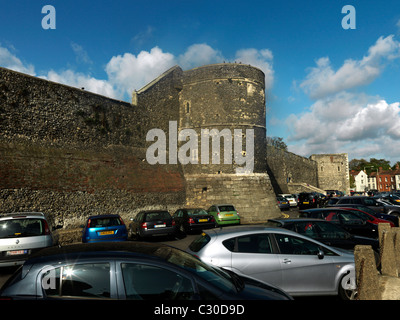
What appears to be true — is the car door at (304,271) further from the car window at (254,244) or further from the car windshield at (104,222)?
the car windshield at (104,222)

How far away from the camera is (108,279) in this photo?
3.14m

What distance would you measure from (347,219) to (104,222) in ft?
29.3

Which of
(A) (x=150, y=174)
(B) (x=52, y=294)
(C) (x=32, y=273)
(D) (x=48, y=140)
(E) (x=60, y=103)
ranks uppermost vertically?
(E) (x=60, y=103)

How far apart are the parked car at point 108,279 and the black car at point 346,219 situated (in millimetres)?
8295

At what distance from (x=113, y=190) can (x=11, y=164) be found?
6009 mm

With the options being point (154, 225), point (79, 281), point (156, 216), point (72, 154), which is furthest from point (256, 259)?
point (72, 154)

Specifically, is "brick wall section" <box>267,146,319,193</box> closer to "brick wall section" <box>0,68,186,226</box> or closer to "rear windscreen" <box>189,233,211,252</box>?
"brick wall section" <box>0,68,186,226</box>

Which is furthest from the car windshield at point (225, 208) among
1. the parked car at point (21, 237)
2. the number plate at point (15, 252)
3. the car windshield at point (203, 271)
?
the car windshield at point (203, 271)

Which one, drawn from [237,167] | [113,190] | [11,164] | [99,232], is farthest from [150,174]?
[99,232]

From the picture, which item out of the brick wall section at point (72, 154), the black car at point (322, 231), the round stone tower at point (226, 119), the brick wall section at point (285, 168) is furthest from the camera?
the brick wall section at point (285, 168)

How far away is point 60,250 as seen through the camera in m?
3.62

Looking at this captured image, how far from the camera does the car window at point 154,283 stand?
312 centimetres

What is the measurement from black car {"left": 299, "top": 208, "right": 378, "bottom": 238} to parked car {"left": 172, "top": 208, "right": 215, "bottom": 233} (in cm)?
556
